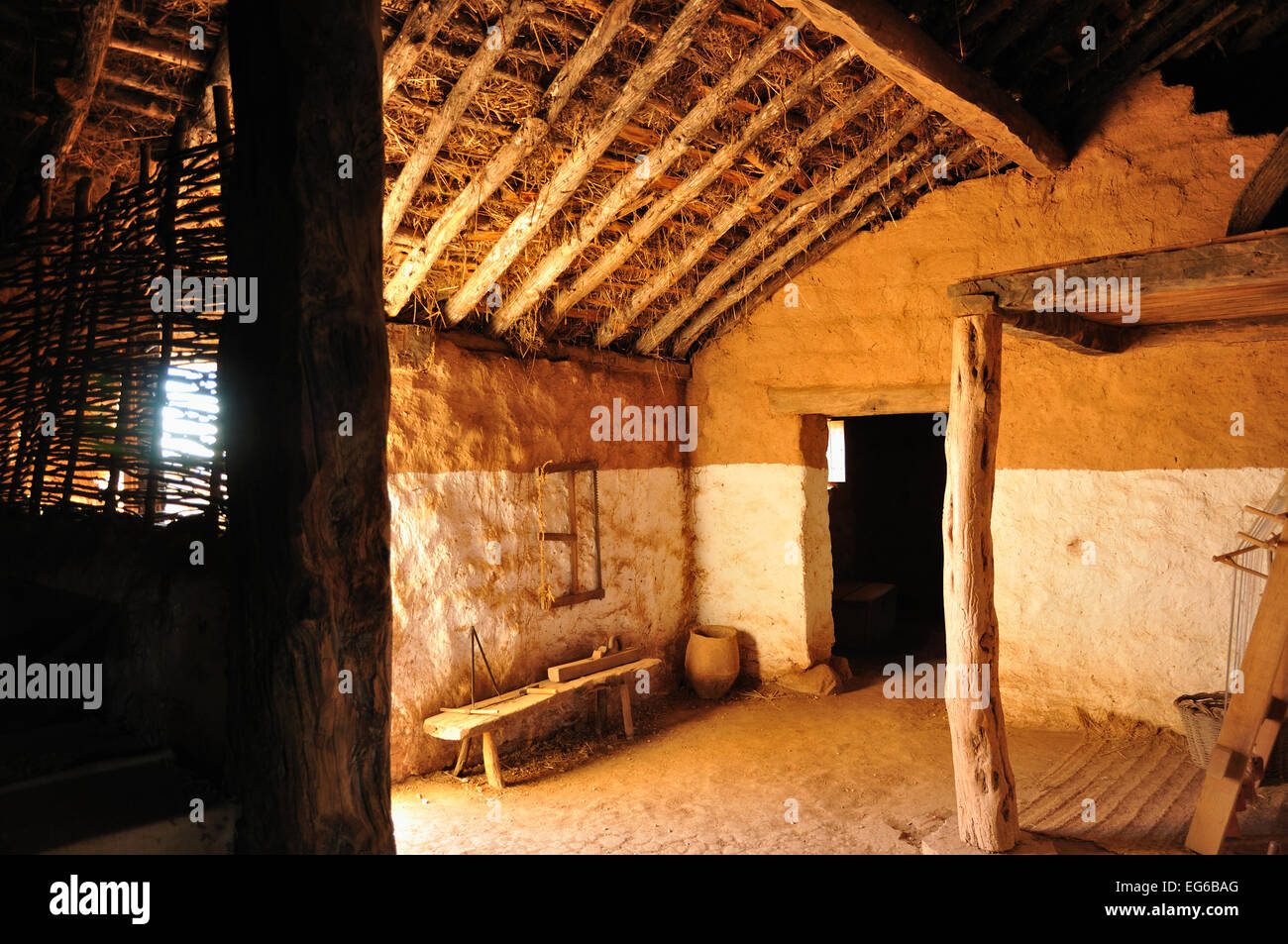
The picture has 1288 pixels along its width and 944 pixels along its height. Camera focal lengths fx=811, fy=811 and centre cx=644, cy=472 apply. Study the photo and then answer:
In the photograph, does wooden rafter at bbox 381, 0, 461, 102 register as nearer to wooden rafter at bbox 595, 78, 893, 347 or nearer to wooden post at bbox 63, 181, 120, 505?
wooden post at bbox 63, 181, 120, 505

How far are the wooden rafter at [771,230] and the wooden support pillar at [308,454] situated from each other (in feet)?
13.7

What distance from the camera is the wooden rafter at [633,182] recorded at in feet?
14.5

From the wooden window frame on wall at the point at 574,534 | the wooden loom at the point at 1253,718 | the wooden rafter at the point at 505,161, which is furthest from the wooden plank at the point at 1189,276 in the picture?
the wooden window frame on wall at the point at 574,534

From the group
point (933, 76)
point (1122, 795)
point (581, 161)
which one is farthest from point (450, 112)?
point (1122, 795)

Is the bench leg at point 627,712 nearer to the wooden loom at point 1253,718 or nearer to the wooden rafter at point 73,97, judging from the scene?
the wooden loom at point 1253,718

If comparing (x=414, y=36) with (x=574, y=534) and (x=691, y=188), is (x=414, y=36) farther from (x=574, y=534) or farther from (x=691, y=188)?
(x=574, y=534)

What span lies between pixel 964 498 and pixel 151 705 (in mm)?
3323

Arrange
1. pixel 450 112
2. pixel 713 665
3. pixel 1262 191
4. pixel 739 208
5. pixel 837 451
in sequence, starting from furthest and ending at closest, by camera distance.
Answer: pixel 837 451 < pixel 713 665 < pixel 739 208 < pixel 450 112 < pixel 1262 191

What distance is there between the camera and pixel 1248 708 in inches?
133

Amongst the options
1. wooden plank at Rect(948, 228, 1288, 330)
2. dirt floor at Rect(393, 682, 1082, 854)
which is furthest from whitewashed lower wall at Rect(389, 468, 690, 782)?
wooden plank at Rect(948, 228, 1288, 330)

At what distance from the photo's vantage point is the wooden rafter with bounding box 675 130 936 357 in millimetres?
5719

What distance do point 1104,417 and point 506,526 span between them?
4.26 metres

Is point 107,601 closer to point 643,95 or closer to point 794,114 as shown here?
point 643,95
